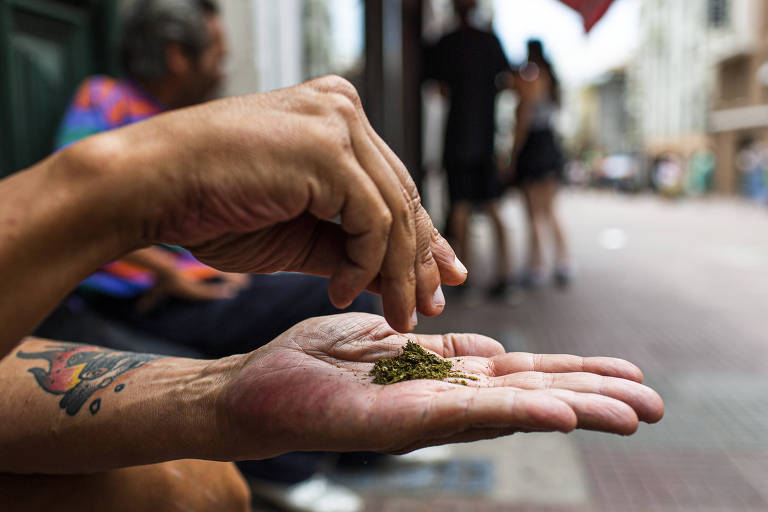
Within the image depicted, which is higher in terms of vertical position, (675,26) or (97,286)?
(675,26)

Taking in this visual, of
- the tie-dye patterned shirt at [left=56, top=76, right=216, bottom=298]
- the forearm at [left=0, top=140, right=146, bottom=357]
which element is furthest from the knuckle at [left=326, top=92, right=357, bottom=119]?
the tie-dye patterned shirt at [left=56, top=76, right=216, bottom=298]

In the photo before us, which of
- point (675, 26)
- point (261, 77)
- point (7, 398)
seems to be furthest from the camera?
point (675, 26)

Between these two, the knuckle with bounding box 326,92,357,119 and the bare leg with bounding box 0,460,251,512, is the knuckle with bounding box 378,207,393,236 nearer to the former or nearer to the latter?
the knuckle with bounding box 326,92,357,119

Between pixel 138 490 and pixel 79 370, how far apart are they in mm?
263

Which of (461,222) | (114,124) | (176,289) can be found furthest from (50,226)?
(461,222)

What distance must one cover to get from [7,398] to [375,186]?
0.79 m

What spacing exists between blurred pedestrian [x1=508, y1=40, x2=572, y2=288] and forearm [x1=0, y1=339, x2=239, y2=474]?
4.83 metres

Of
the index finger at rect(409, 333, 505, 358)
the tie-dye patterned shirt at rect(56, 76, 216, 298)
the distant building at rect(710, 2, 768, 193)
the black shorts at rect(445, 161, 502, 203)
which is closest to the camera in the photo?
the index finger at rect(409, 333, 505, 358)

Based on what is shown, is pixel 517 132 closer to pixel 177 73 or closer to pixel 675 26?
pixel 177 73

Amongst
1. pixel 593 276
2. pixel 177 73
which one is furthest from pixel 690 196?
pixel 177 73

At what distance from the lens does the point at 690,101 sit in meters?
32.0

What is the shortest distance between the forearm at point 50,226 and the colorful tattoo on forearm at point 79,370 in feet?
1.10

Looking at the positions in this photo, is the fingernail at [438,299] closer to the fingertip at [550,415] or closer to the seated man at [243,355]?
the seated man at [243,355]

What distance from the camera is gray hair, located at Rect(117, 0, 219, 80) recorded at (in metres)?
2.33
